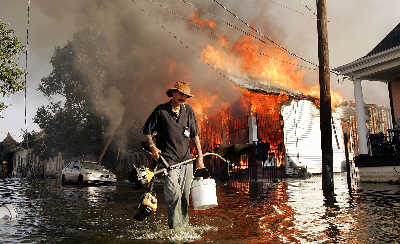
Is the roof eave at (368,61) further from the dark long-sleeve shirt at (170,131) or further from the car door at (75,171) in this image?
Result: the car door at (75,171)

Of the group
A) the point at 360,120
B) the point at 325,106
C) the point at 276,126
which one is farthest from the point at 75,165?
the point at 360,120

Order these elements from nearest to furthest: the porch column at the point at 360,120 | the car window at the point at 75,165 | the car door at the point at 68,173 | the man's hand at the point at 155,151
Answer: the man's hand at the point at 155,151 → the porch column at the point at 360,120 → the car window at the point at 75,165 → the car door at the point at 68,173

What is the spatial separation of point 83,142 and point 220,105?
571 inches

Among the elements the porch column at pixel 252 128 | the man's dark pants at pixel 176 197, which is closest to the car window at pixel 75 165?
the porch column at pixel 252 128

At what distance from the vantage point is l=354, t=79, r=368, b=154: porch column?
1546 cm

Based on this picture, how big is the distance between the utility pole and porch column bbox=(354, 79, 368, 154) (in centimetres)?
529

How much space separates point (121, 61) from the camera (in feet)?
101

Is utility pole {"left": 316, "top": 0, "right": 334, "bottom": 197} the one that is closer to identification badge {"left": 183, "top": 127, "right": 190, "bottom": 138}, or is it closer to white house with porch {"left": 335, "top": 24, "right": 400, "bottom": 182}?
white house with porch {"left": 335, "top": 24, "right": 400, "bottom": 182}

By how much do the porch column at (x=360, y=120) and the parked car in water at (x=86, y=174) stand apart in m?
13.1

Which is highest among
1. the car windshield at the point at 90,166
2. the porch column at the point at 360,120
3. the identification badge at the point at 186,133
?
the porch column at the point at 360,120

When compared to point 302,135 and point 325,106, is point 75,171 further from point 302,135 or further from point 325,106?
point 325,106

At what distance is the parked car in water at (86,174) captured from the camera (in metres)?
20.0

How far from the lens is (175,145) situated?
5297mm

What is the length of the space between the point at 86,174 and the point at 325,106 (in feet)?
45.3
